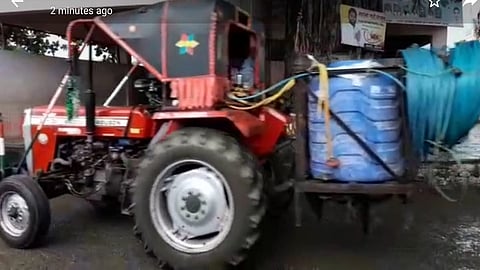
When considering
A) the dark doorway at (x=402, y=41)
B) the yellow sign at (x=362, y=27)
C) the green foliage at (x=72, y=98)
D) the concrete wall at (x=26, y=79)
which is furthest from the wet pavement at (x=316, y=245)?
the dark doorway at (x=402, y=41)

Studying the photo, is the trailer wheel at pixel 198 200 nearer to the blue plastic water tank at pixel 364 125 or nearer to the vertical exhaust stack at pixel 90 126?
Answer: the blue plastic water tank at pixel 364 125

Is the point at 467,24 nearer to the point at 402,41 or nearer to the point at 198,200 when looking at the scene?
the point at 402,41

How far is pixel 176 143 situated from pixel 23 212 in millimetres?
1838

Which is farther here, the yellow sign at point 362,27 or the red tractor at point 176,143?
the yellow sign at point 362,27

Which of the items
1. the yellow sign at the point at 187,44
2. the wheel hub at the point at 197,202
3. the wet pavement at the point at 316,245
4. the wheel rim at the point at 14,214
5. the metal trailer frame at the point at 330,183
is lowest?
the wet pavement at the point at 316,245

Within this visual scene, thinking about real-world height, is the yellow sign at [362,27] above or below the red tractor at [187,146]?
above

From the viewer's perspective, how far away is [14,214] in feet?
17.5

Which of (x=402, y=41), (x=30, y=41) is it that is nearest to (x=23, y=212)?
(x=30, y=41)

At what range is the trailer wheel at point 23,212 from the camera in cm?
518

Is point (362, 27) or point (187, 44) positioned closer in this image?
point (187, 44)

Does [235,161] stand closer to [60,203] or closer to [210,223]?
[210,223]

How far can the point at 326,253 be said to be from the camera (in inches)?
206

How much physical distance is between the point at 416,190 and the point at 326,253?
1244 millimetres

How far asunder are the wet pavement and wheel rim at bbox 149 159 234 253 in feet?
1.69
